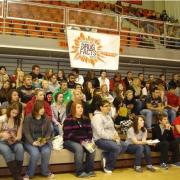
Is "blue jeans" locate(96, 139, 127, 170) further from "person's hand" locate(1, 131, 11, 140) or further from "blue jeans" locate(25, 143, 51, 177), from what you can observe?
"person's hand" locate(1, 131, 11, 140)

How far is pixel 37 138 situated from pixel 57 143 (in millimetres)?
507

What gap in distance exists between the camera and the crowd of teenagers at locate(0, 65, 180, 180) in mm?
5141

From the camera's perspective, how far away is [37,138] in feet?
17.2

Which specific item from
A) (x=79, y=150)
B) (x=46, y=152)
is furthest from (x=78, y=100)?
(x=46, y=152)

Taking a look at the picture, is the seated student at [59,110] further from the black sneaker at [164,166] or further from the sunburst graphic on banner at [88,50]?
the sunburst graphic on banner at [88,50]

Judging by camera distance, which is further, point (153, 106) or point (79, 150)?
point (153, 106)

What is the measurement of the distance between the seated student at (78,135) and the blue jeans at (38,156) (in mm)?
441

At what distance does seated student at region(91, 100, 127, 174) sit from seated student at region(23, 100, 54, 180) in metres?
0.85

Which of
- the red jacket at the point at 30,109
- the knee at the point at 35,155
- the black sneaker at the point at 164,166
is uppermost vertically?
the red jacket at the point at 30,109

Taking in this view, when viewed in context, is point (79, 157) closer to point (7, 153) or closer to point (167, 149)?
point (7, 153)

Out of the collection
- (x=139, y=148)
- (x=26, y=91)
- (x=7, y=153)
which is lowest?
(x=139, y=148)

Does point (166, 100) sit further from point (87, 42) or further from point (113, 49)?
point (87, 42)

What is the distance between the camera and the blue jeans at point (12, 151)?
4848 mm

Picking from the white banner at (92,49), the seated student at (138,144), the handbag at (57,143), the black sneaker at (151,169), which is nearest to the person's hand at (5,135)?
the handbag at (57,143)
